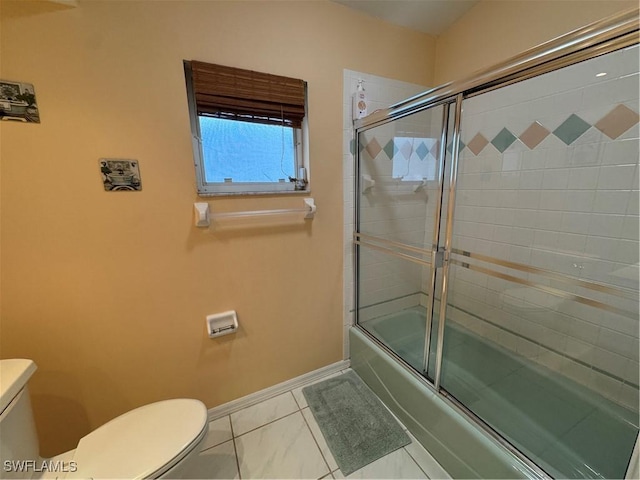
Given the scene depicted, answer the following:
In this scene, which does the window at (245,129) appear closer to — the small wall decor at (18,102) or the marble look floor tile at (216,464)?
the small wall decor at (18,102)

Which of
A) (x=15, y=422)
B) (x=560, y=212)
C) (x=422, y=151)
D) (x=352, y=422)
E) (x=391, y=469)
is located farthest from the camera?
(x=422, y=151)

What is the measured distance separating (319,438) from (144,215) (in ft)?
4.68

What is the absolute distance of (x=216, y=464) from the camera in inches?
48.1

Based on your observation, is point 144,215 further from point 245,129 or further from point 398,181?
point 398,181

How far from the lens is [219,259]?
1330mm

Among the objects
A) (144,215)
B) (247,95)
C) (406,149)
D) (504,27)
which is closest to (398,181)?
(406,149)

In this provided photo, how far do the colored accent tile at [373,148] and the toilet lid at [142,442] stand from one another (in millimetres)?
1650

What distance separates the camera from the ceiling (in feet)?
4.64

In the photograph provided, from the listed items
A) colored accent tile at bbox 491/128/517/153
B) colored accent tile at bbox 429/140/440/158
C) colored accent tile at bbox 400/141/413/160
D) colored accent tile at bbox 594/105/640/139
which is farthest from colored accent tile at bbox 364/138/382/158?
colored accent tile at bbox 594/105/640/139

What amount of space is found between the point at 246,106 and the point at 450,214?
45.2 inches

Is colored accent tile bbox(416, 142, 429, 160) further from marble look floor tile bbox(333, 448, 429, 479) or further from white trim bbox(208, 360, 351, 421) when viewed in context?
marble look floor tile bbox(333, 448, 429, 479)

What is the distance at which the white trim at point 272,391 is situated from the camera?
4.89 ft

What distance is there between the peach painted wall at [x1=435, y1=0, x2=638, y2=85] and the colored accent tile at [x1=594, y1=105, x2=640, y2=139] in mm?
405

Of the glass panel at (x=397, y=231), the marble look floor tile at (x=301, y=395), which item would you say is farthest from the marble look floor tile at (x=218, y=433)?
the glass panel at (x=397, y=231)
